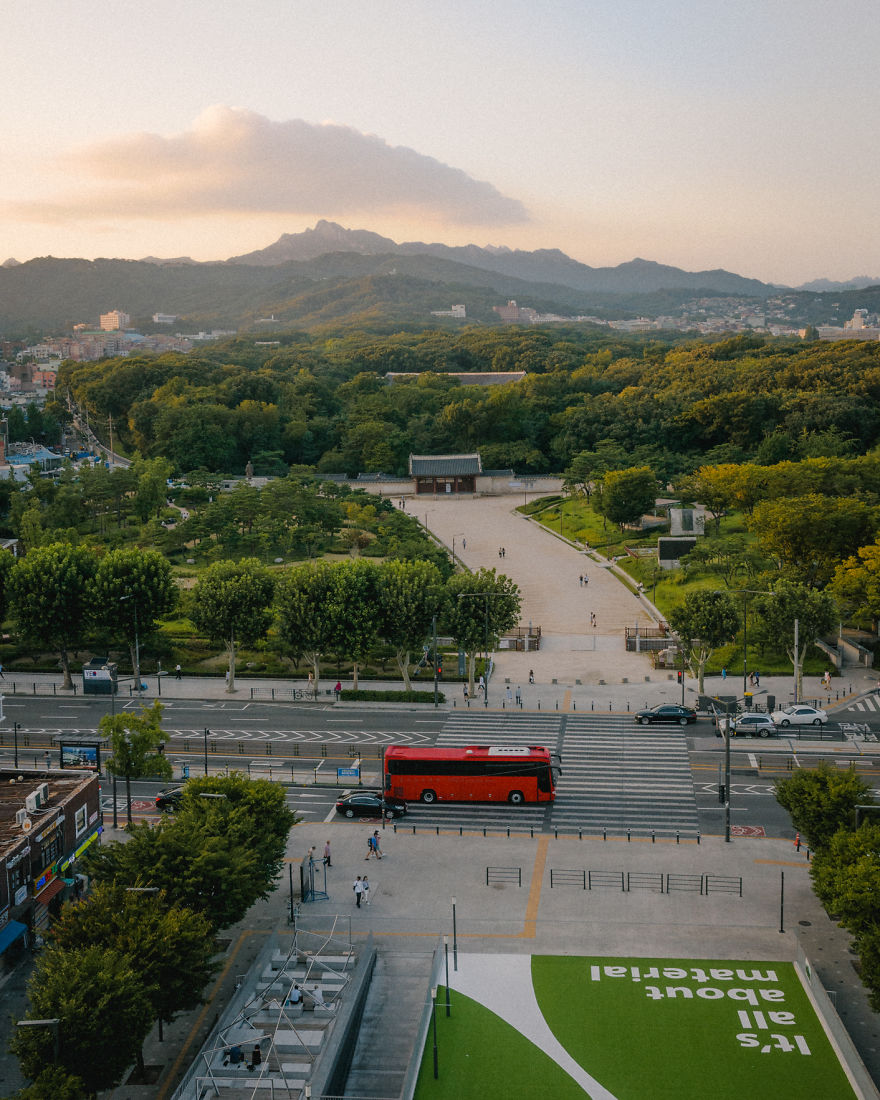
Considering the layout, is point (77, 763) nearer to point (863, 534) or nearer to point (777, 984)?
point (777, 984)

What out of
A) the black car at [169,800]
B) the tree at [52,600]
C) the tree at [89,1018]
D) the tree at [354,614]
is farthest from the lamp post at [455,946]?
the tree at [52,600]

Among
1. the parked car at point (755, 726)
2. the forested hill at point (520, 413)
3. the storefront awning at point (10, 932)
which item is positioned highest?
the forested hill at point (520, 413)

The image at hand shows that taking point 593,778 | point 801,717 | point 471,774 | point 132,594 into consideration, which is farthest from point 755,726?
point 132,594

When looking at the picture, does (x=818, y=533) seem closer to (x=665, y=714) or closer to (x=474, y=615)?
(x=665, y=714)

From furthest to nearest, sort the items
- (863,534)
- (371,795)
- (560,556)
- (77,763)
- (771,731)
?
(560,556)
(863,534)
(771,731)
(77,763)
(371,795)

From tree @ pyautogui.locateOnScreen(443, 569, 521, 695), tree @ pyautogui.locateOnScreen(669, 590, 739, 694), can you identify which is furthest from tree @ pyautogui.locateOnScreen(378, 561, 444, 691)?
tree @ pyautogui.locateOnScreen(669, 590, 739, 694)

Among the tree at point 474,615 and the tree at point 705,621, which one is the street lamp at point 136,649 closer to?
the tree at point 474,615

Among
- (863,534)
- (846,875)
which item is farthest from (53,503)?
(846,875)
